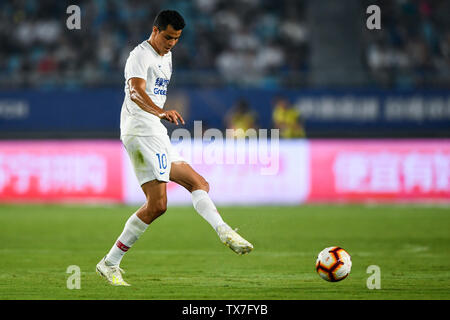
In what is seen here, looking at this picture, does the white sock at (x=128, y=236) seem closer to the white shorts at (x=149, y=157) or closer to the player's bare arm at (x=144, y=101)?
the white shorts at (x=149, y=157)

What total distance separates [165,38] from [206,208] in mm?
1645

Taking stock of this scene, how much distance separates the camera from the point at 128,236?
7.96 m

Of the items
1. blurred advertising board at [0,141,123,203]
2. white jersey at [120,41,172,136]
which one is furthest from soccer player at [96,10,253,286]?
blurred advertising board at [0,141,123,203]

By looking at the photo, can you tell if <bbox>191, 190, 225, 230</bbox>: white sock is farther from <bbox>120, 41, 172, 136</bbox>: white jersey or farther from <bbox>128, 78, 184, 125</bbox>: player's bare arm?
<bbox>128, 78, 184, 125</bbox>: player's bare arm

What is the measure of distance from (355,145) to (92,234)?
704cm

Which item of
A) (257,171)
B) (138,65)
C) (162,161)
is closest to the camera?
(138,65)

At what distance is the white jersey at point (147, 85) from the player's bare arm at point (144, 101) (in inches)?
2.6

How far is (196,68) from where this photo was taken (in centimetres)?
2291

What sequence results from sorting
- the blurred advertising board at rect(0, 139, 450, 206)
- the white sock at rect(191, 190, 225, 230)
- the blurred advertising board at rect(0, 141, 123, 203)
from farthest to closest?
the blurred advertising board at rect(0, 141, 123, 203), the blurred advertising board at rect(0, 139, 450, 206), the white sock at rect(191, 190, 225, 230)

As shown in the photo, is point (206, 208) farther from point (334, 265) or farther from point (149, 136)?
point (334, 265)

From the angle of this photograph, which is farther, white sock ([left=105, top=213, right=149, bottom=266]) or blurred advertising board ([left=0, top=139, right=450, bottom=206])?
blurred advertising board ([left=0, top=139, right=450, bottom=206])

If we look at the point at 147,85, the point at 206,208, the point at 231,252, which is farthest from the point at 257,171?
the point at 147,85

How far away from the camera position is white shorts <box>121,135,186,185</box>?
7906mm
